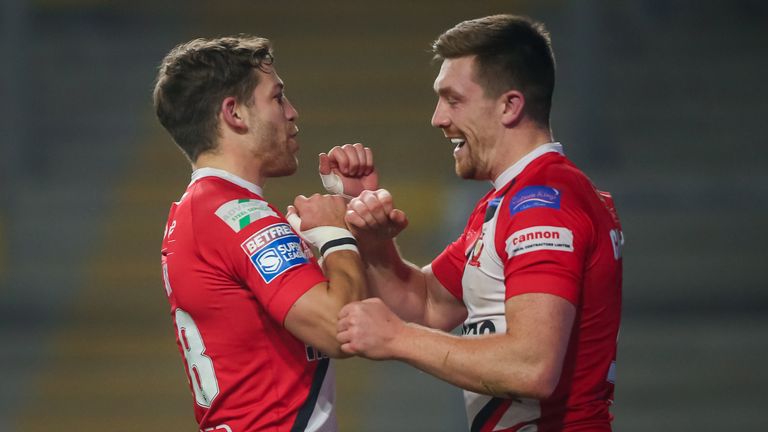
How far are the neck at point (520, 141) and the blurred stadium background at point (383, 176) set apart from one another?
9.41 feet

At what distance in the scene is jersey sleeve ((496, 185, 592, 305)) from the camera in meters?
2.70

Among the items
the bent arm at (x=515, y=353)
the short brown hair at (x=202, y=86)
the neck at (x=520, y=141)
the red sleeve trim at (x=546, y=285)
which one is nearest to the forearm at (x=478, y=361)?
the bent arm at (x=515, y=353)

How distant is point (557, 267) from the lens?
271cm

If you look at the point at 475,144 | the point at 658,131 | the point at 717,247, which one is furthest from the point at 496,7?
the point at 475,144

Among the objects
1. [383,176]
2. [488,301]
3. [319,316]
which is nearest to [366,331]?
[319,316]

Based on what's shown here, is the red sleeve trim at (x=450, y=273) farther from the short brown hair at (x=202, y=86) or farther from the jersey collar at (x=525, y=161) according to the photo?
the short brown hair at (x=202, y=86)

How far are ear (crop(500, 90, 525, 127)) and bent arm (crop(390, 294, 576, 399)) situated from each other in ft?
1.84

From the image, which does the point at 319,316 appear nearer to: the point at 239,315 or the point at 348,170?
the point at 239,315

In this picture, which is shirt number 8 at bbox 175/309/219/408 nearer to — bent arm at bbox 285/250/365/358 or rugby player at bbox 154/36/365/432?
rugby player at bbox 154/36/365/432

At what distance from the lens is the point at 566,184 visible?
290 cm

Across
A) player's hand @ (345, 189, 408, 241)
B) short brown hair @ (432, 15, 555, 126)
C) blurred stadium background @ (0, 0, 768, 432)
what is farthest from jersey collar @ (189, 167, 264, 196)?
blurred stadium background @ (0, 0, 768, 432)

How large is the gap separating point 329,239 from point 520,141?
57 cm

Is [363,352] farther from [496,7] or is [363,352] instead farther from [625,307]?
[496,7]

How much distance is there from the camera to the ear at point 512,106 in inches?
119
